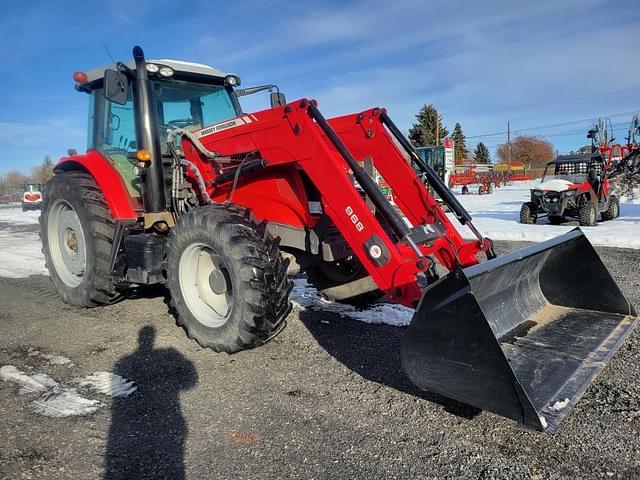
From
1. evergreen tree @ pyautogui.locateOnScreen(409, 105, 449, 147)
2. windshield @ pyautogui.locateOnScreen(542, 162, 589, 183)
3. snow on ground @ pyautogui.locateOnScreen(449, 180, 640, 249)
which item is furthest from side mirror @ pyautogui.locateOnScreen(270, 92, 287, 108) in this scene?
evergreen tree @ pyautogui.locateOnScreen(409, 105, 449, 147)

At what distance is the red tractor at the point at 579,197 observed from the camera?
12.3 meters

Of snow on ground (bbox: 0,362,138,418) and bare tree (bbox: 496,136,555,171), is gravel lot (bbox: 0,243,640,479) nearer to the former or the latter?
snow on ground (bbox: 0,362,138,418)

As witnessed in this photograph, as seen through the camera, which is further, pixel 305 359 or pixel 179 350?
pixel 179 350

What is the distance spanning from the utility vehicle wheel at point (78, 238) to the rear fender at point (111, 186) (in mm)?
104

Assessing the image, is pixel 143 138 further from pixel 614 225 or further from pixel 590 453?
A: pixel 614 225

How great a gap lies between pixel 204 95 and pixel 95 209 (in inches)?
65.9

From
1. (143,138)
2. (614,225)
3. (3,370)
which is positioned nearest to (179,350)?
(3,370)

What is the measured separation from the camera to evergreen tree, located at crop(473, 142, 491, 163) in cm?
8444

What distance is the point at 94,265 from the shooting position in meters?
4.79

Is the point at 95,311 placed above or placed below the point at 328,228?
below

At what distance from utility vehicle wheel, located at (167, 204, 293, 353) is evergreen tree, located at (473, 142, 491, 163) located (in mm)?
85804

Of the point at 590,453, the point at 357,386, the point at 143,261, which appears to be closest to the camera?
the point at 590,453

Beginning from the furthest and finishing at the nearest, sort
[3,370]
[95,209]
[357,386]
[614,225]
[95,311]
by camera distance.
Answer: [614,225] → [95,311] → [95,209] → [3,370] → [357,386]

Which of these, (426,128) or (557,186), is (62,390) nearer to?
(557,186)
